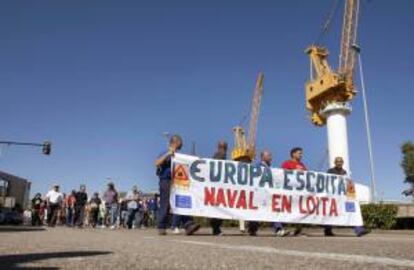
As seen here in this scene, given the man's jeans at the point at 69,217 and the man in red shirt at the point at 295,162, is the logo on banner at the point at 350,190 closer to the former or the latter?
the man in red shirt at the point at 295,162

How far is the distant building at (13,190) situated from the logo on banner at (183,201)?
5180cm

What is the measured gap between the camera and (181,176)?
10.5m

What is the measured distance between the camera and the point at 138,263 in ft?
13.2

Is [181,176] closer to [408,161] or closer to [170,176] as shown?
[170,176]

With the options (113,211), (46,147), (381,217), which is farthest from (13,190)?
(381,217)

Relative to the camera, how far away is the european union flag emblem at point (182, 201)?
10.2 meters

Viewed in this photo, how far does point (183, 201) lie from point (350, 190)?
13.6 ft

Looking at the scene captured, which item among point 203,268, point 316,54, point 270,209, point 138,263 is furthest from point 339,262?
point 316,54

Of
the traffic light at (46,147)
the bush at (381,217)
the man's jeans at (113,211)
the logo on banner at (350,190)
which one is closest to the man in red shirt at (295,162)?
the logo on banner at (350,190)

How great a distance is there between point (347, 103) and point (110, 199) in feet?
100

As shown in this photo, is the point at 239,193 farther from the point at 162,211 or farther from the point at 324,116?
the point at 324,116

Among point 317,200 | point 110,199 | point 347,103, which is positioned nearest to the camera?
point 317,200

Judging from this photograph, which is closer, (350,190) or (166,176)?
(166,176)

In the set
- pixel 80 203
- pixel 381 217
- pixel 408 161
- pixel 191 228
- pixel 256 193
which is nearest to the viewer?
pixel 191 228
